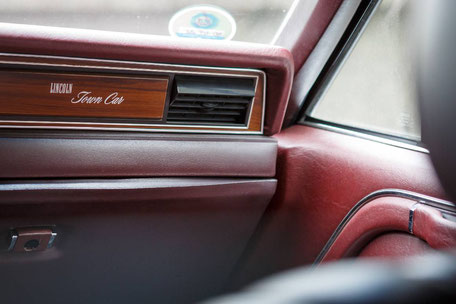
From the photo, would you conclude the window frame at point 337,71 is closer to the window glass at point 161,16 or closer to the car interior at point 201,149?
the car interior at point 201,149

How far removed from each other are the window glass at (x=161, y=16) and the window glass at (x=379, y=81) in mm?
311

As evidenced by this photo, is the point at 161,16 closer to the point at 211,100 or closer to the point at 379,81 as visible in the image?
the point at 211,100

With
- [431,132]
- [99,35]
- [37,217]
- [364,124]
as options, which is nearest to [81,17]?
[99,35]

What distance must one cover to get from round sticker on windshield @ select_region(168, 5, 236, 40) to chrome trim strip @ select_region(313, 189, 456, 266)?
0.70m

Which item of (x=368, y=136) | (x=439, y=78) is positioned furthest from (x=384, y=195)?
(x=439, y=78)

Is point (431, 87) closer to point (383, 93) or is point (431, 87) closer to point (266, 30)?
point (383, 93)

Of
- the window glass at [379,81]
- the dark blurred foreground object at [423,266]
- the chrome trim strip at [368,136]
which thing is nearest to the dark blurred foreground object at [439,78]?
the dark blurred foreground object at [423,266]

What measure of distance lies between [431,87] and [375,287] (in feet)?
0.56

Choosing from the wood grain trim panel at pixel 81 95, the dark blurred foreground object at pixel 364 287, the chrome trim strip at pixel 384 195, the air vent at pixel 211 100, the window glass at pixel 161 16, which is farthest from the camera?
the window glass at pixel 161 16

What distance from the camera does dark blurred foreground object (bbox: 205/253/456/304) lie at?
298 mm

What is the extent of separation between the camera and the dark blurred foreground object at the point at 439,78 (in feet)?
1.23

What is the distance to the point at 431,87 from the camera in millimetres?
393

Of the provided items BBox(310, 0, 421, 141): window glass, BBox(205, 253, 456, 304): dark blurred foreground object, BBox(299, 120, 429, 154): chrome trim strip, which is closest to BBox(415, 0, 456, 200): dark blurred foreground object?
BBox(205, 253, 456, 304): dark blurred foreground object

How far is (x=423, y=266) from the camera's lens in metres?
0.34
